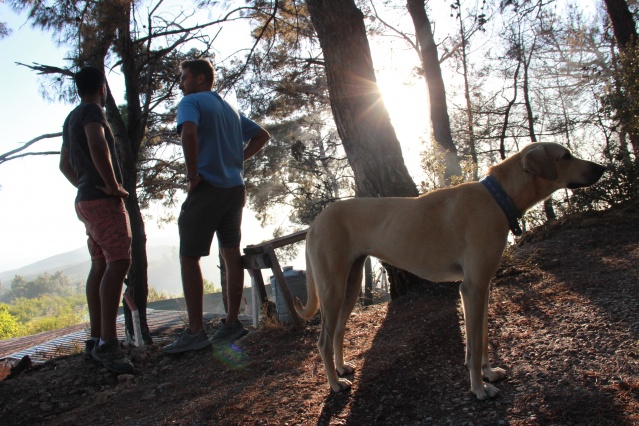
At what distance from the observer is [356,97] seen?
4.88 m

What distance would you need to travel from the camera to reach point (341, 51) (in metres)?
4.92

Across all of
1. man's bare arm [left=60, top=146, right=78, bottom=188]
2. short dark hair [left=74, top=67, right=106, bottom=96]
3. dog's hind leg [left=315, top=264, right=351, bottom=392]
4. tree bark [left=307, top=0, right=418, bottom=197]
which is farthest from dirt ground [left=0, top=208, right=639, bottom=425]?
short dark hair [left=74, top=67, right=106, bottom=96]

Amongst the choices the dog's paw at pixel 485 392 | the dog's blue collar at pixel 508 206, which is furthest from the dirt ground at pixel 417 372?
the dog's blue collar at pixel 508 206

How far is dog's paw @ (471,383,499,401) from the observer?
2.22 metres

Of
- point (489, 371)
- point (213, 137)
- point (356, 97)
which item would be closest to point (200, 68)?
point (213, 137)

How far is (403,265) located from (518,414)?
101cm

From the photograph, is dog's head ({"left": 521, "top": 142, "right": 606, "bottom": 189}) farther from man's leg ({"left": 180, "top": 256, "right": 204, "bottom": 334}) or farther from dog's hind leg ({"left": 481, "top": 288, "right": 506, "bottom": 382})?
Answer: man's leg ({"left": 180, "top": 256, "right": 204, "bottom": 334})

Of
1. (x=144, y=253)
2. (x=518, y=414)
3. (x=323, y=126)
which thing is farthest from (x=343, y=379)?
(x=323, y=126)

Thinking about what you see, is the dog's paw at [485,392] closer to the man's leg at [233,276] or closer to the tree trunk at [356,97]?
the man's leg at [233,276]

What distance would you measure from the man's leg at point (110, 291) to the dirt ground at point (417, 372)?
1.59 feet

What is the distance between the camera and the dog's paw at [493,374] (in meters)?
2.44

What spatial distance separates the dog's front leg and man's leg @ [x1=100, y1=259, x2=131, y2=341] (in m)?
2.65

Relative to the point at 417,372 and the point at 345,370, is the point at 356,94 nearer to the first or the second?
the point at 345,370

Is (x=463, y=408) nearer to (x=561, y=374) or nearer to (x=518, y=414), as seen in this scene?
(x=518, y=414)
